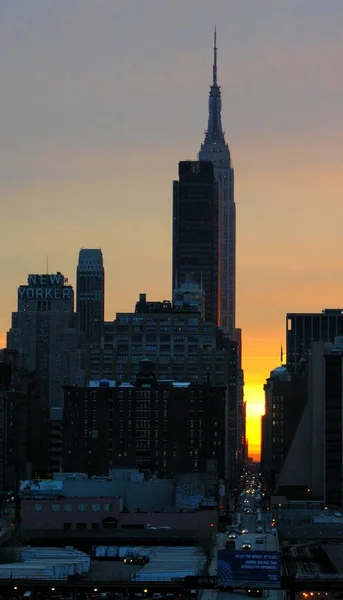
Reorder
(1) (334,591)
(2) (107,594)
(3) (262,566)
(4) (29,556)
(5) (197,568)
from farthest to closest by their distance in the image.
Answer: (4) (29,556) → (5) (197,568) → (2) (107,594) → (1) (334,591) → (3) (262,566)

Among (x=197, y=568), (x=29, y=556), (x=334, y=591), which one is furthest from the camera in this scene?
(x=29, y=556)

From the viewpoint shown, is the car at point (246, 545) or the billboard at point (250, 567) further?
the car at point (246, 545)

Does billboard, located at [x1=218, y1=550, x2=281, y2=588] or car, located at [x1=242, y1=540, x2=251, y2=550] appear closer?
billboard, located at [x1=218, y1=550, x2=281, y2=588]

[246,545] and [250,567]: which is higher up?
[246,545]

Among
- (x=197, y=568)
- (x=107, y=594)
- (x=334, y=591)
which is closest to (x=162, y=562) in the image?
(x=197, y=568)

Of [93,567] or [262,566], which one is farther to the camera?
[93,567]

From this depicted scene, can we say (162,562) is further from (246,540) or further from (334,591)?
(334,591)

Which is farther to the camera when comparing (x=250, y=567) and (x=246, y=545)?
(x=246, y=545)
